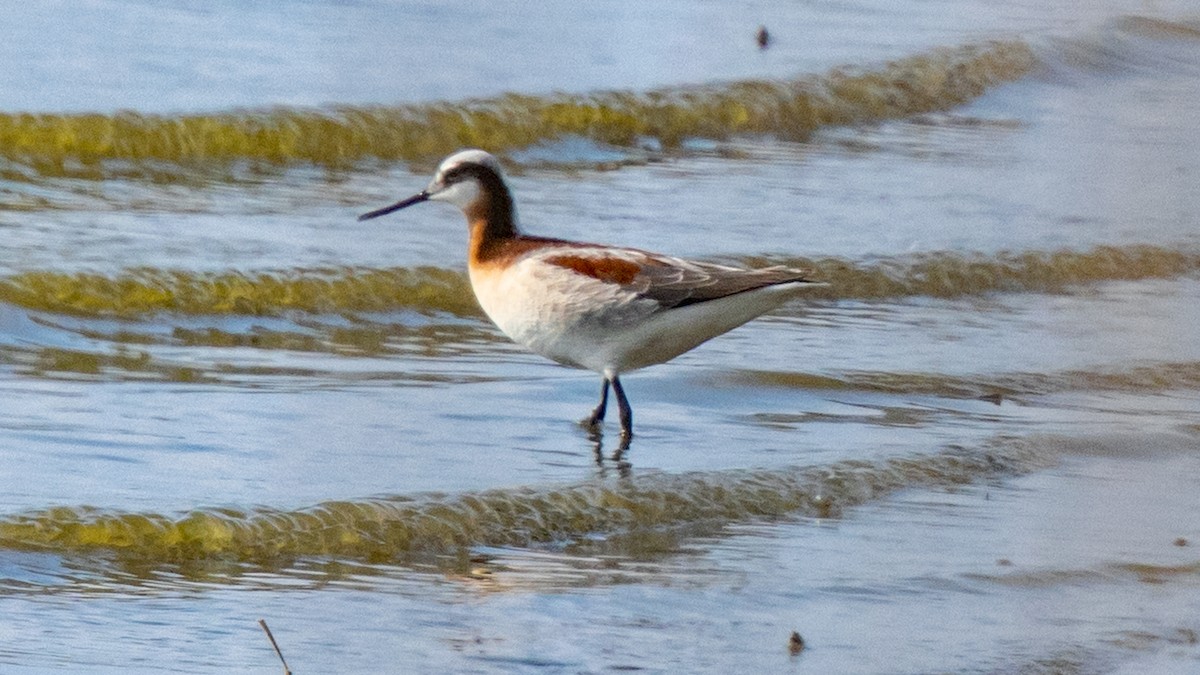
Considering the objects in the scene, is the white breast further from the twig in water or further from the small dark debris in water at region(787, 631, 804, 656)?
the twig in water

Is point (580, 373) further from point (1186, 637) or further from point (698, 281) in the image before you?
point (1186, 637)

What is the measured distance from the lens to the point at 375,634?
469 centimetres

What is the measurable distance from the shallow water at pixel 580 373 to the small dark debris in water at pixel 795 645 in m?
0.05

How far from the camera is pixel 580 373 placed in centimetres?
771

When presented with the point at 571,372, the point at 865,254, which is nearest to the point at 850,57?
the point at 865,254

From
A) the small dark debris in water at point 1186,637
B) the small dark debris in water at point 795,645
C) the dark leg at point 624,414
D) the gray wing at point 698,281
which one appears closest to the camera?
the small dark debris in water at point 795,645

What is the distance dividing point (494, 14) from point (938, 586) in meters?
9.73

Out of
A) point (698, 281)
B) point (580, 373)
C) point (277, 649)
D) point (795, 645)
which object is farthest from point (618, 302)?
point (277, 649)

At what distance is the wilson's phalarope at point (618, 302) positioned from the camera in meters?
6.62

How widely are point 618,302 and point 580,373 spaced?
112 centimetres

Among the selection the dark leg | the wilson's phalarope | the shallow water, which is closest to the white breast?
the wilson's phalarope

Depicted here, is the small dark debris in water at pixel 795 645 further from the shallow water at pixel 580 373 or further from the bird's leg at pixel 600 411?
the bird's leg at pixel 600 411

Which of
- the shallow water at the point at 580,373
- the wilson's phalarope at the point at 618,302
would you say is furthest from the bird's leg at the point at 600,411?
the shallow water at the point at 580,373

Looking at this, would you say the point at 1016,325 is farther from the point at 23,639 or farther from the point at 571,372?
the point at 23,639
